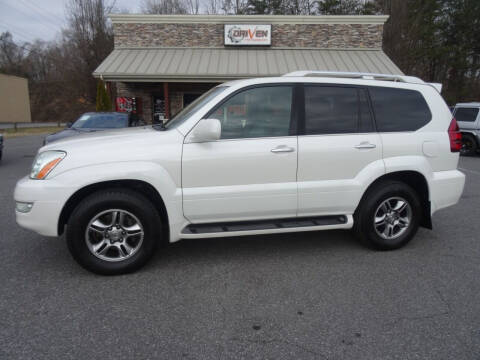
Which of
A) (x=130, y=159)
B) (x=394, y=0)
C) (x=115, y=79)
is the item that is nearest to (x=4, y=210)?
(x=130, y=159)

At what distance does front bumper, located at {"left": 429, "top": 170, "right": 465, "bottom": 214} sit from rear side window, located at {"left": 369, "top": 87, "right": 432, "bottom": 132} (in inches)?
26.0

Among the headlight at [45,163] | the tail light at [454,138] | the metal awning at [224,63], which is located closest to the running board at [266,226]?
the headlight at [45,163]

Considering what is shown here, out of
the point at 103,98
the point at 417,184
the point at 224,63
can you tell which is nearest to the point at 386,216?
the point at 417,184

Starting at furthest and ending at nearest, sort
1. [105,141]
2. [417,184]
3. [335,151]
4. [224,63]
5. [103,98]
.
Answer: [103,98] < [224,63] < [417,184] < [335,151] < [105,141]

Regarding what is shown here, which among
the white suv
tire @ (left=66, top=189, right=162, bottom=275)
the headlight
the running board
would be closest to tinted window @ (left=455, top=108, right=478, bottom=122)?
the white suv

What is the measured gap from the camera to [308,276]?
3.42 metres

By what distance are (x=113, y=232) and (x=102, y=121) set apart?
6.52m

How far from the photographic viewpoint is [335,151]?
3723 mm

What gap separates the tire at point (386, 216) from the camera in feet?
12.9

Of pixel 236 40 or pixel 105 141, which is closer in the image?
pixel 105 141

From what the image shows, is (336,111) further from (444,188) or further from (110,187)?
(110,187)

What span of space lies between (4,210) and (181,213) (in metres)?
3.86

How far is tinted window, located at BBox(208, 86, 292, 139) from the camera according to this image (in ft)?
11.7

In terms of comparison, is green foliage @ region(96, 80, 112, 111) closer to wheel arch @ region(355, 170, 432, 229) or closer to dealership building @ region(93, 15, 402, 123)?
dealership building @ region(93, 15, 402, 123)
